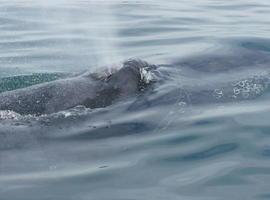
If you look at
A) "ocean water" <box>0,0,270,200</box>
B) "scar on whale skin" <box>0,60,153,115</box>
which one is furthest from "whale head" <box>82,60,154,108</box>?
"ocean water" <box>0,0,270,200</box>

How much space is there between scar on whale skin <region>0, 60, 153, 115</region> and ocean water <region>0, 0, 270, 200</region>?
0.28m

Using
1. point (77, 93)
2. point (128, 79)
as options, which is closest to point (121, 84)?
point (128, 79)

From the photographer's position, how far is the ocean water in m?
6.74

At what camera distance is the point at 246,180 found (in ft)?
22.5

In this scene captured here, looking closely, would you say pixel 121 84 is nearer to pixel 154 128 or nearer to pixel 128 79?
pixel 128 79

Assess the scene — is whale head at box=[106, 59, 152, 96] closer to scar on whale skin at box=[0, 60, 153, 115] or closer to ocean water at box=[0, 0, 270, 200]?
scar on whale skin at box=[0, 60, 153, 115]

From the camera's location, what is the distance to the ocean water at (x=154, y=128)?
6.74m

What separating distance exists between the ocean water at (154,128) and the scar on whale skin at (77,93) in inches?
11.1

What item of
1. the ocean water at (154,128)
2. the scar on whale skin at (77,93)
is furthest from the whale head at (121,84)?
the ocean water at (154,128)

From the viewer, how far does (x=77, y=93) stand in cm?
954

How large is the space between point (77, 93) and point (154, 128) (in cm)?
167

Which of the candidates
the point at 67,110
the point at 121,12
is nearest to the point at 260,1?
the point at 121,12

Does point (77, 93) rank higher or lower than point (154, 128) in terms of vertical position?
higher

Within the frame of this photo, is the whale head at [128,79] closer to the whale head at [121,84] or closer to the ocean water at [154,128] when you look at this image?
the whale head at [121,84]
